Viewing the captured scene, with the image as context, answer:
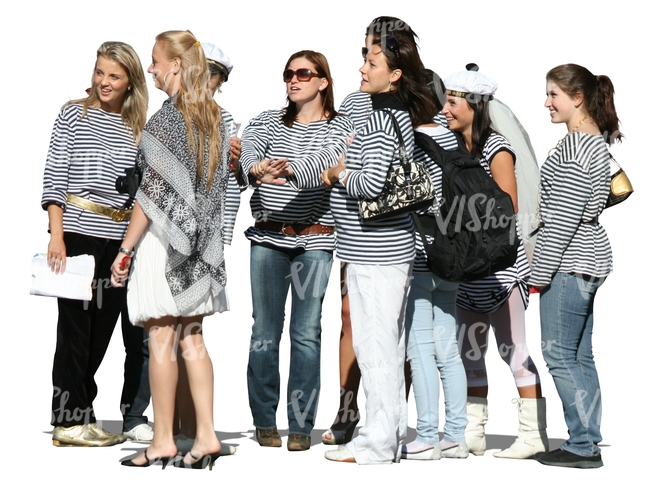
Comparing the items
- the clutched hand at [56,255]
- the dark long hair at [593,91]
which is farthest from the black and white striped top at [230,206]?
the dark long hair at [593,91]

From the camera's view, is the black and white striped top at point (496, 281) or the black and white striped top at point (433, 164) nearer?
the black and white striped top at point (433, 164)

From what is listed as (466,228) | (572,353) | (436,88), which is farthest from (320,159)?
(572,353)

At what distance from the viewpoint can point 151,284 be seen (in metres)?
7.65

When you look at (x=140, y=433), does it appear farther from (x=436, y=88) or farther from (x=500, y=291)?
(x=436, y=88)

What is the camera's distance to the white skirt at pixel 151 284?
7.64 metres

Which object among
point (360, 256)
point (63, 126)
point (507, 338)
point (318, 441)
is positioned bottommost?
point (318, 441)

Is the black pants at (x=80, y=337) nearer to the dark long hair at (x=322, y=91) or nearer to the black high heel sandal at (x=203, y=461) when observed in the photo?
the black high heel sandal at (x=203, y=461)

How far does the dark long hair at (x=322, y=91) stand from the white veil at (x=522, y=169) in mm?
1093

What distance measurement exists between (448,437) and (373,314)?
1125 millimetres

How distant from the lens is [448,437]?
328 inches

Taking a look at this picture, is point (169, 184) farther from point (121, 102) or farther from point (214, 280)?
point (121, 102)

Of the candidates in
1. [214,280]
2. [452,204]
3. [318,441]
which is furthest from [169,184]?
[318,441]

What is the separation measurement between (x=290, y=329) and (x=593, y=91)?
2.57 meters

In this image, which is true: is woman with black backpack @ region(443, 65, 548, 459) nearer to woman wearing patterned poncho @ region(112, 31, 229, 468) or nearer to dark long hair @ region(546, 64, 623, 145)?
dark long hair @ region(546, 64, 623, 145)
